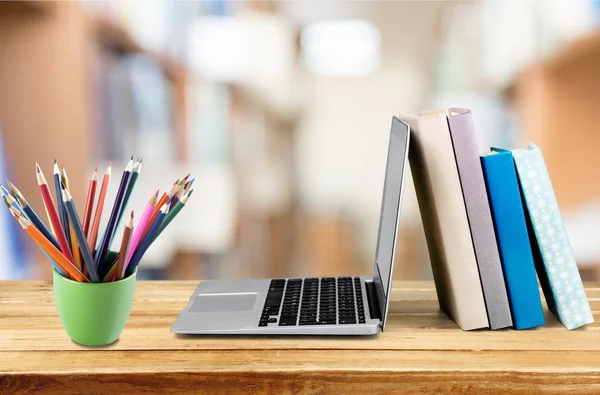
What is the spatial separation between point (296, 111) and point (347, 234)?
2.17ft

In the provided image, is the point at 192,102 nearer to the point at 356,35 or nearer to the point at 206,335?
the point at 356,35

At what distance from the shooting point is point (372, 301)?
918mm

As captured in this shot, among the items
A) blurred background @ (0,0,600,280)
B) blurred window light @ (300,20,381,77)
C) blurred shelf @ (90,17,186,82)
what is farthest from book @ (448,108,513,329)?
blurred window light @ (300,20,381,77)

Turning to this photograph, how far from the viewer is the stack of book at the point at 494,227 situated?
84cm

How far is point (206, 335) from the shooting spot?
33.0 inches

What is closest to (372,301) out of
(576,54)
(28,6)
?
(28,6)

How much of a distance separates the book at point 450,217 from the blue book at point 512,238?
0.04 metres

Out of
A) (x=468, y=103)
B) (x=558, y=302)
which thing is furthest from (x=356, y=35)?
(x=558, y=302)

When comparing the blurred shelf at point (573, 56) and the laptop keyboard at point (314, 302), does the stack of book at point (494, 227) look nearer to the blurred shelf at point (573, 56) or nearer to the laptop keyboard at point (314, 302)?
the laptop keyboard at point (314, 302)

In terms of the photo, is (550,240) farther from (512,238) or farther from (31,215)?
(31,215)

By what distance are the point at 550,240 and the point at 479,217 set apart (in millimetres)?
94

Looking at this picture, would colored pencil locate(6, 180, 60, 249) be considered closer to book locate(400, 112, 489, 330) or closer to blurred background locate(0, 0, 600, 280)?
book locate(400, 112, 489, 330)

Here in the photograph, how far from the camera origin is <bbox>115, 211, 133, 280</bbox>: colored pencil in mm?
743

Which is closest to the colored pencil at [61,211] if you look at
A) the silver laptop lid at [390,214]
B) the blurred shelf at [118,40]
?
the silver laptop lid at [390,214]
